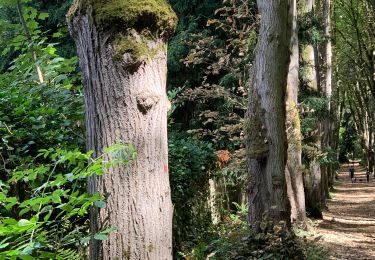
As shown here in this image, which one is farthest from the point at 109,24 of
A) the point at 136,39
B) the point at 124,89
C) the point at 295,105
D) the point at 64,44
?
the point at 64,44

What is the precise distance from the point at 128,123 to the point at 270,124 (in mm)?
6615

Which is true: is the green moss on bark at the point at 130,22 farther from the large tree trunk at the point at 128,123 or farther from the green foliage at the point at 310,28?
the green foliage at the point at 310,28

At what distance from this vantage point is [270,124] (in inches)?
347

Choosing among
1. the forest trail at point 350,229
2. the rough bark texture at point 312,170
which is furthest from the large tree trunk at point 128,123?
the rough bark texture at point 312,170

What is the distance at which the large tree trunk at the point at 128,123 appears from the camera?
2.44 metres

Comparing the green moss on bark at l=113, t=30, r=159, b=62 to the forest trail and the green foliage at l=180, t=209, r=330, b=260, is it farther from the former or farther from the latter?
the forest trail

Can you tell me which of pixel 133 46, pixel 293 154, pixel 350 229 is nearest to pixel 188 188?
pixel 293 154

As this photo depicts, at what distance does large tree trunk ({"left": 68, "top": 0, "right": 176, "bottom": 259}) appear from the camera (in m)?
2.44

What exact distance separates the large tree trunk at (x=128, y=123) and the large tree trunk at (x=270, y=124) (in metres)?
6.28

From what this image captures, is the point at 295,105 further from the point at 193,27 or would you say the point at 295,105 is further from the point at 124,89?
the point at 124,89

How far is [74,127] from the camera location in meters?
4.90

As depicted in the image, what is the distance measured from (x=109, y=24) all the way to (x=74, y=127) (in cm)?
261

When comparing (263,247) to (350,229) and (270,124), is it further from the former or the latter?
(350,229)

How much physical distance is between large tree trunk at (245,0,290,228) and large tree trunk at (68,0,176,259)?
6.28 metres
